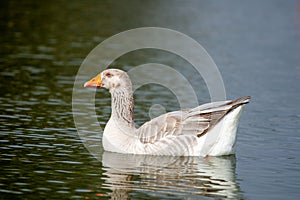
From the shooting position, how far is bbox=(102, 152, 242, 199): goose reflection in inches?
422

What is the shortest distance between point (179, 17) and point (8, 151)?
23751mm

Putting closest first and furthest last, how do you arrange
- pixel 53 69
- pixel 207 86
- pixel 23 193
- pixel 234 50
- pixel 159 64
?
pixel 23 193
pixel 207 86
pixel 53 69
pixel 159 64
pixel 234 50

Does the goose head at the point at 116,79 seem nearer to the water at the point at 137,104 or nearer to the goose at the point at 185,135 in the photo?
the goose at the point at 185,135

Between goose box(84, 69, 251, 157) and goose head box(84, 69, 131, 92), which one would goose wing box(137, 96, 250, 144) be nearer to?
goose box(84, 69, 251, 157)

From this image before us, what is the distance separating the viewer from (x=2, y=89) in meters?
18.2

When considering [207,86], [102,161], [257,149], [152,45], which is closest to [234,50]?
[152,45]

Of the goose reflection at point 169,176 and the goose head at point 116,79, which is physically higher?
the goose head at point 116,79

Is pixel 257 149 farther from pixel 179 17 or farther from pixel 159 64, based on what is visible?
pixel 179 17

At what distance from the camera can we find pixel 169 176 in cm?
1172

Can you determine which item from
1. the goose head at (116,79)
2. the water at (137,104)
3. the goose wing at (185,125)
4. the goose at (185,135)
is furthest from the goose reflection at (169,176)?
the goose head at (116,79)

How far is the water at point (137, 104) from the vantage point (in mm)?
11094

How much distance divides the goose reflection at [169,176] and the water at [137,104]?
0.02m

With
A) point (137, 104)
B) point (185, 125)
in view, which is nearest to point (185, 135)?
point (185, 125)

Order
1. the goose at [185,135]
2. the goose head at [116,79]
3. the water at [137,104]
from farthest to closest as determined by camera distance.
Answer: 1. the goose head at [116,79]
2. the goose at [185,135]
3. the water at [137,104]
